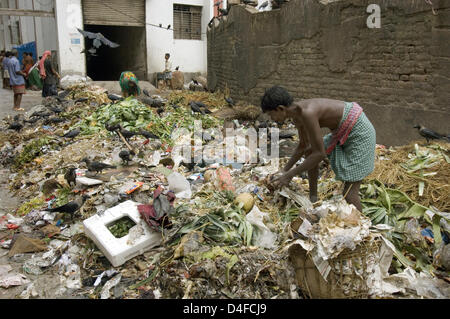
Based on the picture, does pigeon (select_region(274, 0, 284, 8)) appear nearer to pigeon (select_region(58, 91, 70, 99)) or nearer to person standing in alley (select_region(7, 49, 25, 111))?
pigeon (select_region(58, 91, 70, 99))

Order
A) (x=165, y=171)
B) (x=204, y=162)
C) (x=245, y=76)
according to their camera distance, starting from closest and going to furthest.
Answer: (x=165, y=171)
(x=204, y=162)
(x=245, y=76)

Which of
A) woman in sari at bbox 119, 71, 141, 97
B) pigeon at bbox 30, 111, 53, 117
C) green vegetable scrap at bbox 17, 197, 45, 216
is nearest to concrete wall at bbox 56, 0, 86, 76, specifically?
pigeon at bbox 30, 111, 53, 117

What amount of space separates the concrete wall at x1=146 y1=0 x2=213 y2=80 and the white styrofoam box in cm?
1246

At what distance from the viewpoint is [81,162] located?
567cm

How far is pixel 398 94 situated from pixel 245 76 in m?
4.56

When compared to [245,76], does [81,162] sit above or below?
below

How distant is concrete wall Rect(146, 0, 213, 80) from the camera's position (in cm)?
1473

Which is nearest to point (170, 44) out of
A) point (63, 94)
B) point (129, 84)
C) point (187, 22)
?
point (187, 22)

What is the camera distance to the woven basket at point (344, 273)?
7.75 ft

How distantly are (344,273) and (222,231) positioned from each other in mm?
1127

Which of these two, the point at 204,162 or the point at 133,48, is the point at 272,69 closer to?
the point at 204,162

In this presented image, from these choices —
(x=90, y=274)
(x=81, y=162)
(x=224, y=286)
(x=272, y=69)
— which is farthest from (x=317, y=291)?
(x=272, y=69)

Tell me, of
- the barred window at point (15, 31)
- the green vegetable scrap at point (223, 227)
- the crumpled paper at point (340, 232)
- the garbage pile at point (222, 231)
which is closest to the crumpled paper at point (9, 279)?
the garbage pile at point (222, 231)

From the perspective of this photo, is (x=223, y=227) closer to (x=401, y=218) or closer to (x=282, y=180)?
(x=282, y=180)
